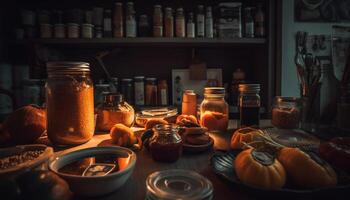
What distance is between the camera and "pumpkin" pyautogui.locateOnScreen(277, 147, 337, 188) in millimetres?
348

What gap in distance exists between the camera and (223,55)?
63.1 inches

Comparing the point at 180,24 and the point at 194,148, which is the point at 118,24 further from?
the point at 194,148

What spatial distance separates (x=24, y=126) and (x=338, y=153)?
0.66 meters

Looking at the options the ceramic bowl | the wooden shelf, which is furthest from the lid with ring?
the wooden shelf

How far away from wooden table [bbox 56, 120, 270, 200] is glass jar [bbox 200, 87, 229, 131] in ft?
0.21

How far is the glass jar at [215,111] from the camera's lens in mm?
740

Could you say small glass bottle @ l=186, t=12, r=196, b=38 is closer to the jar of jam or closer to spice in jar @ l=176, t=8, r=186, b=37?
spice in jar @ l=176, t=8, r=186, b=37

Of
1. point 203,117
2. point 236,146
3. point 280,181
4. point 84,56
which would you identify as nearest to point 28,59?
point 84,56

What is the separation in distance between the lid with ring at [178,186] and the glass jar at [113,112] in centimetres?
39

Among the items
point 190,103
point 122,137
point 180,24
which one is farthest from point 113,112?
point 180,24

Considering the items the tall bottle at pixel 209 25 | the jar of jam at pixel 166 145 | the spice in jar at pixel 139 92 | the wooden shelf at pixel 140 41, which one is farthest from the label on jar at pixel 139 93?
the jar of jam at pixel 166 145

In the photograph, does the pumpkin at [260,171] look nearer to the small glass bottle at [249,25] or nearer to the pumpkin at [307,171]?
the pumpkin at [307,171]

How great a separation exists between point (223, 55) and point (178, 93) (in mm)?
390

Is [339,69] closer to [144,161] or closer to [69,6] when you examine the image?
[144,161]
